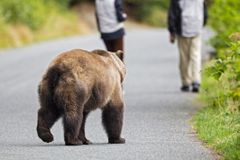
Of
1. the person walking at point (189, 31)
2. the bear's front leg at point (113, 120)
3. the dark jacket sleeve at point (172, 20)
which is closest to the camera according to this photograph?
the bear's front leg at point (113, 120)

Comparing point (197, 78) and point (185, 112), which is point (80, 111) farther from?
point (197, 78)

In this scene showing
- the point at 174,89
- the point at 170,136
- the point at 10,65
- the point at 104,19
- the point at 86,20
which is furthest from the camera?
the point at 86,20

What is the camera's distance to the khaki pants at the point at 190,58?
17.9 m

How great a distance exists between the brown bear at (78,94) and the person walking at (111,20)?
6131 millimetres

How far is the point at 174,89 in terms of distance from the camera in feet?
62.5

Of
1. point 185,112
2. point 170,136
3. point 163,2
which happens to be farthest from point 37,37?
point 170,136

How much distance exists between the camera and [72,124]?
34.7 ft

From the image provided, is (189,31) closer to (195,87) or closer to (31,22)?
(195,87)

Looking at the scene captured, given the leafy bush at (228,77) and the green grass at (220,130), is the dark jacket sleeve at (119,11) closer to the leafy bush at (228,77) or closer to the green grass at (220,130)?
the leafy bush at (228,77)

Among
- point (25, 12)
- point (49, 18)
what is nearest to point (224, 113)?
point (25, 12)

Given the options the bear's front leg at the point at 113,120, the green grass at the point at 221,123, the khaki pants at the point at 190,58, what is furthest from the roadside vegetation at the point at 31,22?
the bear's front leg at the point at 113,120

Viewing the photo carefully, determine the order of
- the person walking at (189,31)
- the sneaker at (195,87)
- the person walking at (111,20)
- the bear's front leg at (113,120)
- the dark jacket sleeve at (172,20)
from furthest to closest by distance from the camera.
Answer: the sneaker at (195,87)
the dark jacket sleeve at (172,20)
the person walking at (189,31)
the person walking at (111,20)
the bear's front leg at (113,120)

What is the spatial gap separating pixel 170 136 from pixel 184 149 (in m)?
1.33

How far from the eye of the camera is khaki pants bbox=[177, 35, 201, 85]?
58.9 feet
